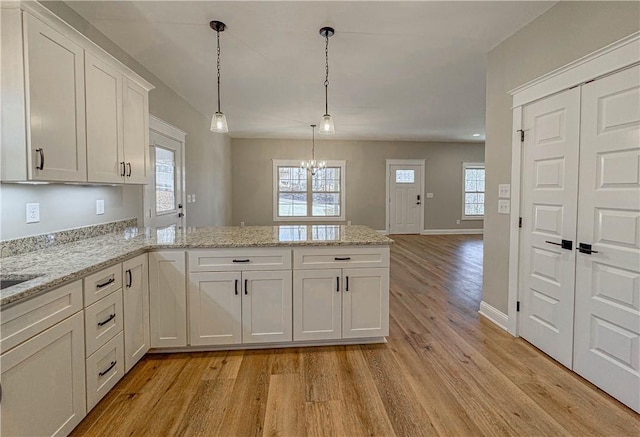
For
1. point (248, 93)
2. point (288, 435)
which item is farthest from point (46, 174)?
point (248, 93)

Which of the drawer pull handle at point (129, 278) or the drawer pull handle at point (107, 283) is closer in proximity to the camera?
the drawer pull handle at point (107, 283)

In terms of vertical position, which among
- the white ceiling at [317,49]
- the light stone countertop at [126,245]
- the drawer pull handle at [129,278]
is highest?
the white ceiling at [317,49]

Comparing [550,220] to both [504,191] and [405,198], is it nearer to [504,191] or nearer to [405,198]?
[504,191]

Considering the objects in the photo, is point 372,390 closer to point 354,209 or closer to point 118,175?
point 118,175

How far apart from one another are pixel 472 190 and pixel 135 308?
356 inches

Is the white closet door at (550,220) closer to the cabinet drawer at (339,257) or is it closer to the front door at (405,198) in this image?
the cabinet drawer at (339,257)

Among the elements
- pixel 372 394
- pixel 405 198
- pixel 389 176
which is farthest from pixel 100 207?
pixel 405 198

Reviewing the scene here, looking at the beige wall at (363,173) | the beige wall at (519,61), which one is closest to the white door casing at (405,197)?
the beige wall at (363,173)

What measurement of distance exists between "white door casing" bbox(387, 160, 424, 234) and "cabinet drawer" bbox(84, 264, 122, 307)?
7.62m

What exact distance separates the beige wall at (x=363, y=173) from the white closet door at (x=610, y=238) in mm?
6715

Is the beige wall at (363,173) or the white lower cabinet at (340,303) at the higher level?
the beige wall at (363,173)

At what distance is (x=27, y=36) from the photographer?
162cm

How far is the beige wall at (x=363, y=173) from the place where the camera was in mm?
8500

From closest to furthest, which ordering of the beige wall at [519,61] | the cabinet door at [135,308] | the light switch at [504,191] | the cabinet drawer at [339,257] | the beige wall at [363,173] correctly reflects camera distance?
the beige wall at [519,61]
the cabinet door at [135,308]
the cabinet drawer at [339,257]
the light switch at [504,191]
the beige wall at [363,173]
